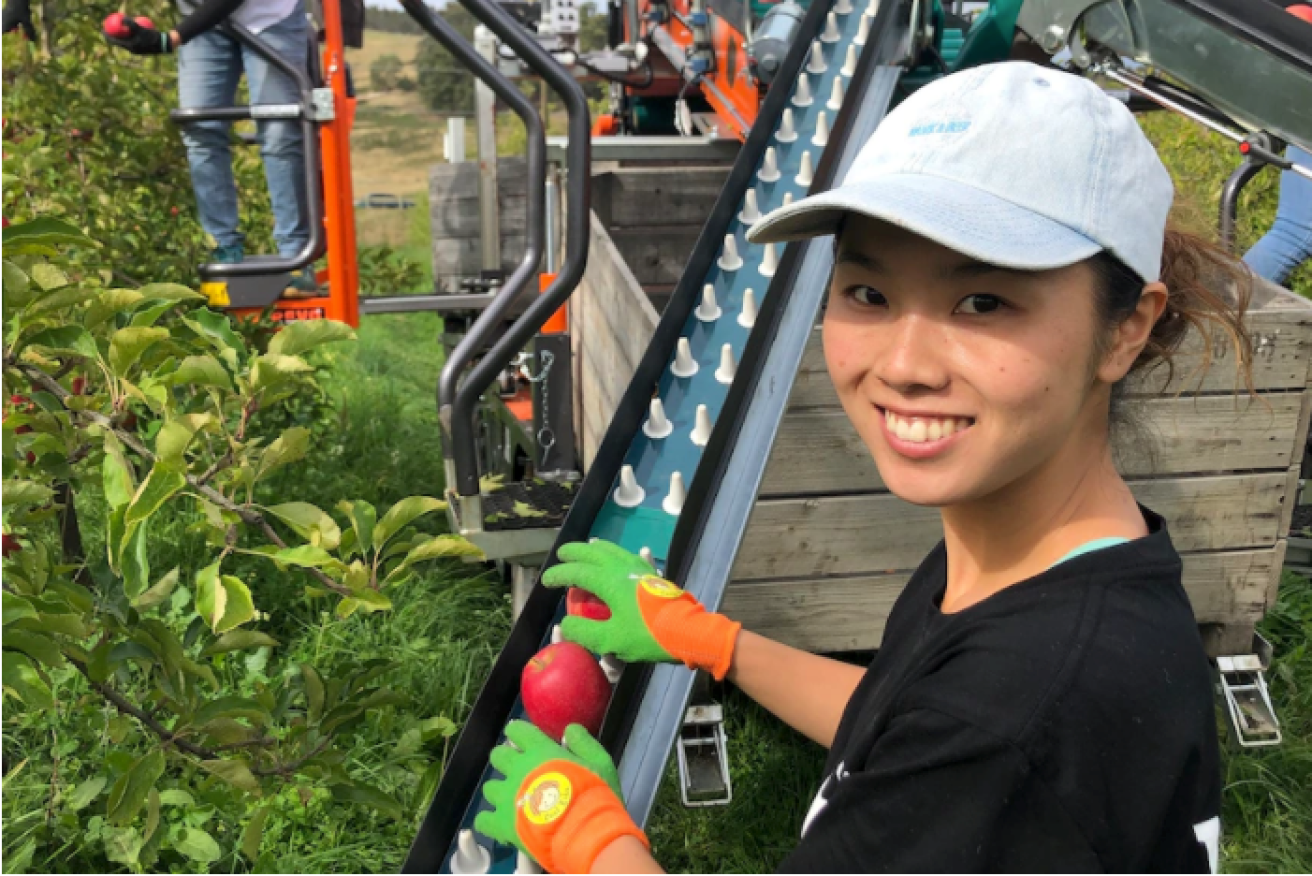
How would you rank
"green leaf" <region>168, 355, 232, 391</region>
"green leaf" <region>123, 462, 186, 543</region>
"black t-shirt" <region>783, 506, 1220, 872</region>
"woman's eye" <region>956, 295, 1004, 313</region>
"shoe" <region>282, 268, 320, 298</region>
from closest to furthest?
1. "black t-shirt" <region>783, 506, 1220, 872</region>
2. "woman's eye" <region>956, 295, 1004, 313</region>
3. "green leaf" <region>123, 462, 186, 543</region>
4. "green leaf" <region>168, 355, 232, 391</region>
5. "shoe" <region>282, 268, 320, 298</region>

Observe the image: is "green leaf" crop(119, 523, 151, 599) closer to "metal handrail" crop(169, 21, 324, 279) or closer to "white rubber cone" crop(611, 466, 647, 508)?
"white rubber cone" crop(611, 466, 647, 508)

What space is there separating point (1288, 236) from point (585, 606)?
10.5 ft

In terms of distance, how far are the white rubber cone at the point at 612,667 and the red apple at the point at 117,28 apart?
2.49 meters

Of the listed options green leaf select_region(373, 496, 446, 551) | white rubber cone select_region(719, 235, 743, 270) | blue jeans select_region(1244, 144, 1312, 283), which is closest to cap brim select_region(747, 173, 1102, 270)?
green leaf select_region(373, 496, 446, 551)

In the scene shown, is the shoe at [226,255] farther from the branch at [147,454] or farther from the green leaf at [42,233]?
the green leaf at [42,233]

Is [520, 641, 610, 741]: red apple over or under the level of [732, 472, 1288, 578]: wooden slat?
over

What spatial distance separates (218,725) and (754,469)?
1039mm

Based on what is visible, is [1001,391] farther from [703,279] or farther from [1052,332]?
[703,279]

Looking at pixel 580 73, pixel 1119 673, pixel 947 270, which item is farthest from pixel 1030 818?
pixel 580 73

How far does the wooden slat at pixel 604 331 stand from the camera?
2852 mm

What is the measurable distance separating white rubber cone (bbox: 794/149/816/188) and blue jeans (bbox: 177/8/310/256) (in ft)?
5.96

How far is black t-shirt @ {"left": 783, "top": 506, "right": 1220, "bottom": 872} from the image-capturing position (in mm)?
1018

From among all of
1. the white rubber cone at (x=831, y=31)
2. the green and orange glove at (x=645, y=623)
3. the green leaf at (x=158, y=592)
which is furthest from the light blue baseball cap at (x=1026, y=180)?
the white rubber cone at (x=831, y=31)

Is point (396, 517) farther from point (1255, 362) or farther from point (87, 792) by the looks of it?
point (1255, 362)
